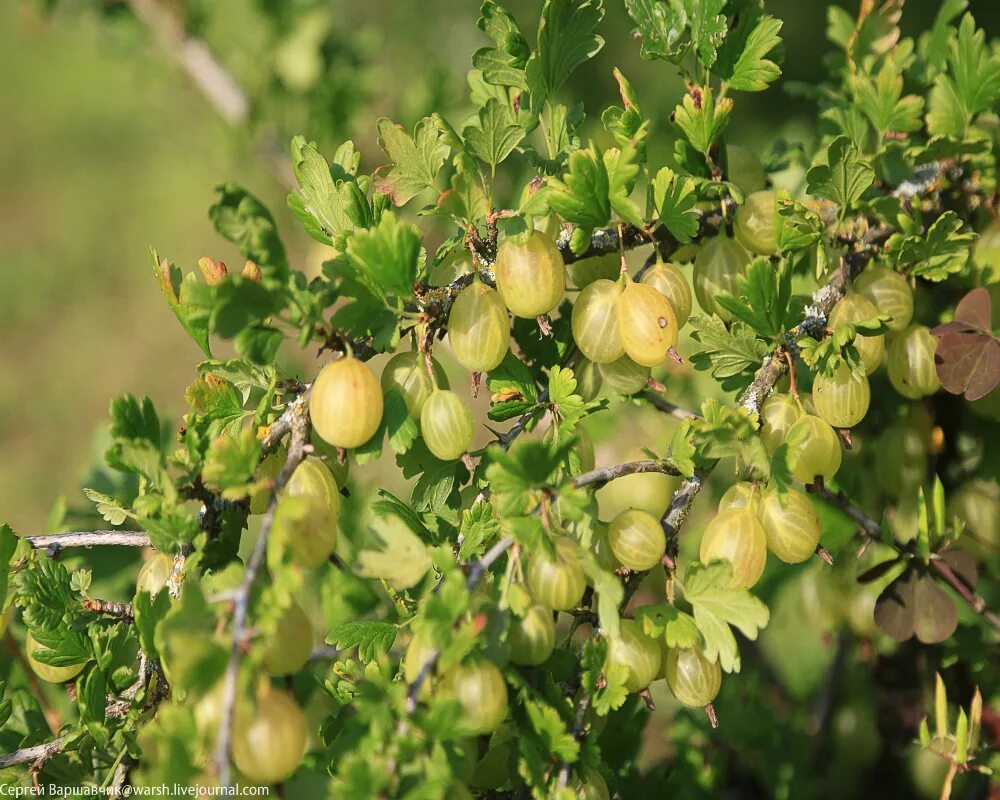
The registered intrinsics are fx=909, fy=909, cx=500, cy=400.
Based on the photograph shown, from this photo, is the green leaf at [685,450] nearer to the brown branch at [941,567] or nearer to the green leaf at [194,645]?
the brown branch at [941,567]

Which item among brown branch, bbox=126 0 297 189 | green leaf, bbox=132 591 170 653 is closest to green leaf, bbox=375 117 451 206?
green leaf, bbox=132 591 170 653

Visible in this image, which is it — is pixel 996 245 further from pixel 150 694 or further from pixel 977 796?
pixel 150 694

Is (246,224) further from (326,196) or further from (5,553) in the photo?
(5,553)

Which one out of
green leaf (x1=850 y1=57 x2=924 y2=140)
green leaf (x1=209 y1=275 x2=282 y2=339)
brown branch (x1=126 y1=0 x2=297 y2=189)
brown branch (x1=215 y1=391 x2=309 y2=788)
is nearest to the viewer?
brown branch (x1=215 y1=391 x2=309 y2=788)

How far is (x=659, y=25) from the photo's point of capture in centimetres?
94

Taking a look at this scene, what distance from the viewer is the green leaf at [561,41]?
842mm

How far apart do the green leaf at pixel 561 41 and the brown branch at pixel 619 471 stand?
37 centimetres

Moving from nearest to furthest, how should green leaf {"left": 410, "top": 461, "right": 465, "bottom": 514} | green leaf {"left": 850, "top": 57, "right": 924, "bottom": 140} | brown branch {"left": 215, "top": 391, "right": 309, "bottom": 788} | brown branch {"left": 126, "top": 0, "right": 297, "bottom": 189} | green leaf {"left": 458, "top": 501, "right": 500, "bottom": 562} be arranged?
brown branch {"left": 215, "top": 391, "right": 309, "bottom": 788}, green leaf {"left": 458, "top": 501, "right": 500, "bottom": 562}, green leaf {"left": 410, "top": 461, "right": 465, "bottom": 514}, green leaf {"left": 850, "top": 57, "right": 924, "bottom": 140}, brown branch {"left": 126, "top": 0, "right": 297, "bottom": 189}

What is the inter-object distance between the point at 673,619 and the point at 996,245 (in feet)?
2.12

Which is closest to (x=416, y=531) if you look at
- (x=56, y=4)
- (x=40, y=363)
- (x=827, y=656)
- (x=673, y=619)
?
(x=673, y=619)

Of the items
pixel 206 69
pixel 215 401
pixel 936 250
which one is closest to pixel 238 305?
pixel 215 401

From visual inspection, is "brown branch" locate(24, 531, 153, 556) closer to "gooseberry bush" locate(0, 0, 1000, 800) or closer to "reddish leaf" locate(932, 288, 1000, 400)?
"gooseberry bush" locate(0, 0, 1000, 800)

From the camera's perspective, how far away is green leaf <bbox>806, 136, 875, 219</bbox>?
868 mm

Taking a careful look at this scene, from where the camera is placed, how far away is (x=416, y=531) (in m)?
0.83
